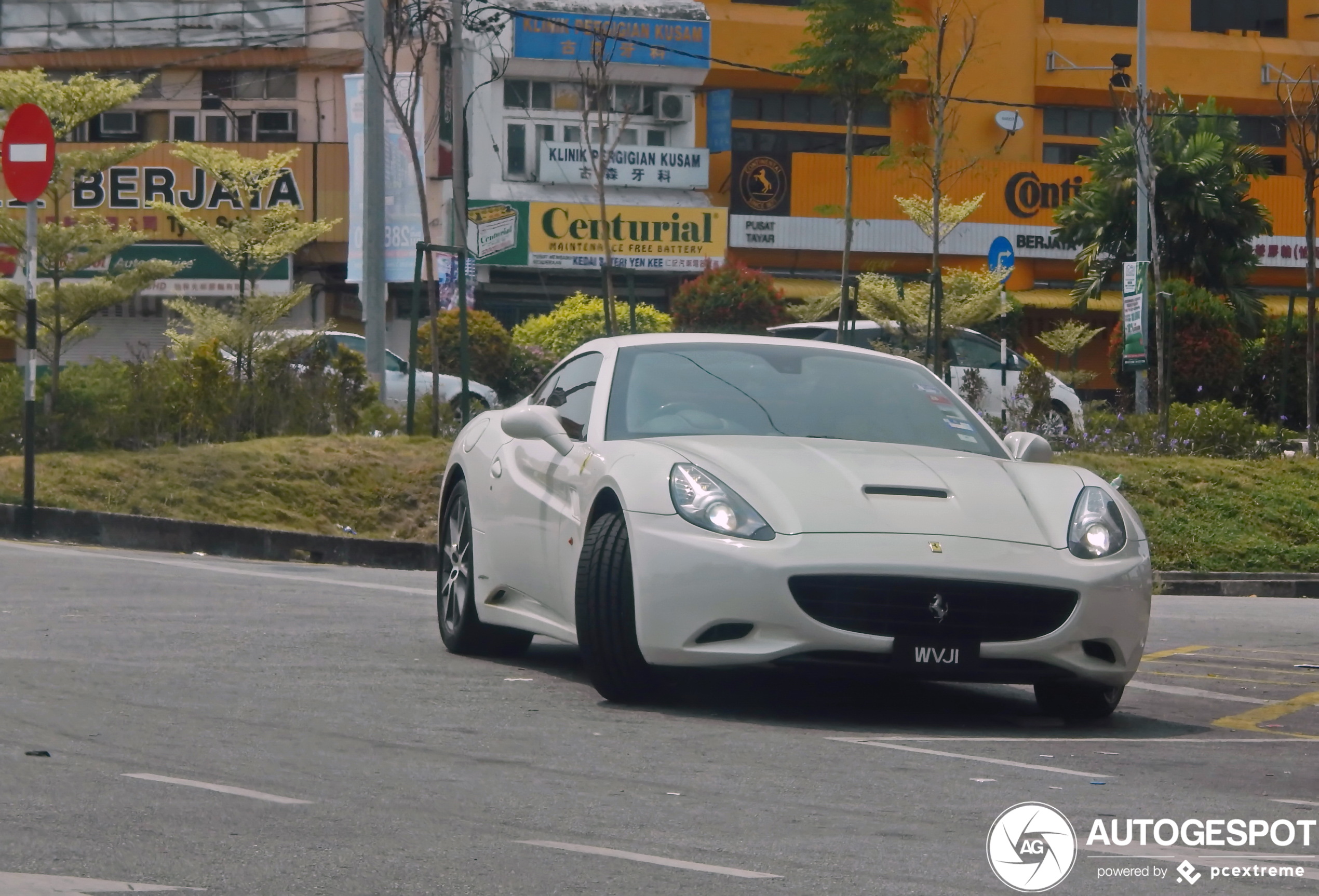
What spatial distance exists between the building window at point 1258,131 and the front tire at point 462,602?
154 feet

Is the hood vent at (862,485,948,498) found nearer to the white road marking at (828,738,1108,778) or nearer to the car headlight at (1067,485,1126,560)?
the car headlight at (1067,485,1126,560)

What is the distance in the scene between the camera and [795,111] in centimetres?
4825

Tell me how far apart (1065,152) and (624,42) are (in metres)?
13.0

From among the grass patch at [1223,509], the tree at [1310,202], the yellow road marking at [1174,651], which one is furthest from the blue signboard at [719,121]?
the yellow road marking at [1174,651]

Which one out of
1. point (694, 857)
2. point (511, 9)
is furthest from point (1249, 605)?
point (511, 9)

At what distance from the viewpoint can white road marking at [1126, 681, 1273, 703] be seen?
7.76 m

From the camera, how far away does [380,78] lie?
23.0 m

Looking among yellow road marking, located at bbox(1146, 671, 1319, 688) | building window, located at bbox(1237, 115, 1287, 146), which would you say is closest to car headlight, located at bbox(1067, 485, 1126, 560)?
yellow road marking, located at bbox(1146, 671, 1319, 688)

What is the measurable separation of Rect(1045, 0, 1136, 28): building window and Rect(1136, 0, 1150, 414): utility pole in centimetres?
1201

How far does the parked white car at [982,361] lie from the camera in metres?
25.0

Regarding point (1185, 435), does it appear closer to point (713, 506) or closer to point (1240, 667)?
point (1240, 667)

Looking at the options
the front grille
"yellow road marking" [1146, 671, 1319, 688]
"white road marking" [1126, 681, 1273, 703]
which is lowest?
"yellow road marking" [1146, 671, 1319, 688]

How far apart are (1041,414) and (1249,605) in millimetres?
8828

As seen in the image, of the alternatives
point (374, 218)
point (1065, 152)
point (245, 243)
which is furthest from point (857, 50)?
point (1065, 152)
